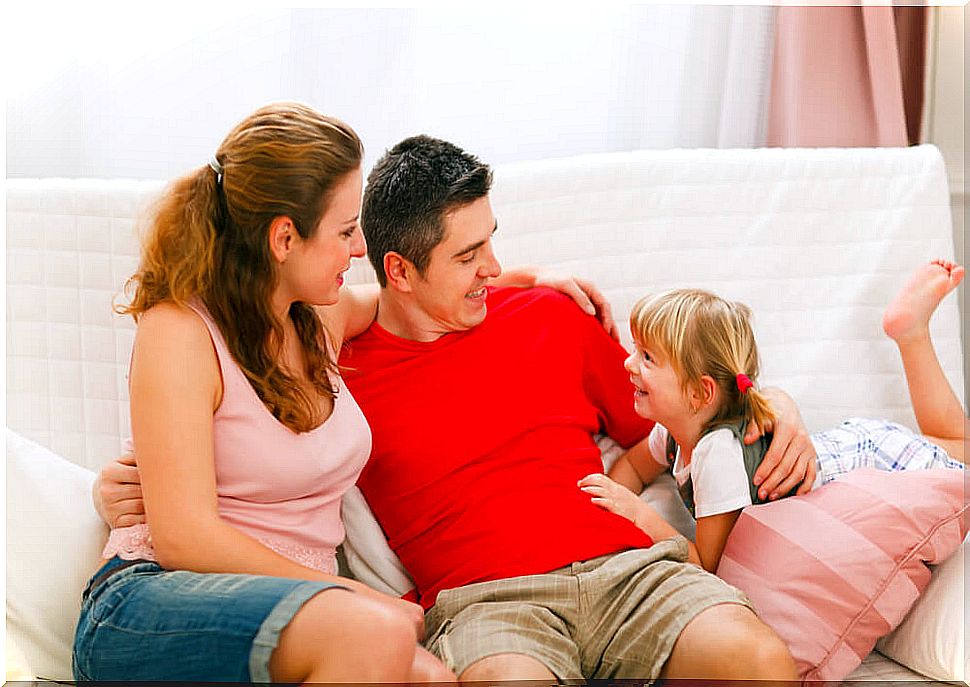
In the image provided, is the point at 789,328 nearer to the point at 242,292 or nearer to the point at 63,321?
the point at 242,292

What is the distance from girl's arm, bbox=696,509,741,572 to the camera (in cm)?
167

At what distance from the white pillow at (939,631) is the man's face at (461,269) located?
81cm

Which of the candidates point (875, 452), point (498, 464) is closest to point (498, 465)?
point (498, 464)

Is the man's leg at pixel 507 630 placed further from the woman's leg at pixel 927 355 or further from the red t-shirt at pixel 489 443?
the woman's leg at pixel 927 355

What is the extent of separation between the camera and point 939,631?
1541mm

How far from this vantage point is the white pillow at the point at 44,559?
1.43m

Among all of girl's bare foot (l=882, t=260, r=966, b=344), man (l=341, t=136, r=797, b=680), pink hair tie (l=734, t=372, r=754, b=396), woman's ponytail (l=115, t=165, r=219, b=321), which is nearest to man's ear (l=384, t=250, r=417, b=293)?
man (l=341, t=136, r=797, b=680)

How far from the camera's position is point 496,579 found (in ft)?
5.04

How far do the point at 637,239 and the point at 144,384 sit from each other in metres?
1.00

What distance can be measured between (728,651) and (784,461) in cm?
38

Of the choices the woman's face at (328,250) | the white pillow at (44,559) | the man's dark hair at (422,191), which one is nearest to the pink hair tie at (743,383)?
the man's dark hair at (422,191)

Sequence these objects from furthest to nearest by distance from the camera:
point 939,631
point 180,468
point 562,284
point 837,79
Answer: point 837,79 → point 562,284 → point 939,631 → point 180,468

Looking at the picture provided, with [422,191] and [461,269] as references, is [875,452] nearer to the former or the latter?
[461,269]

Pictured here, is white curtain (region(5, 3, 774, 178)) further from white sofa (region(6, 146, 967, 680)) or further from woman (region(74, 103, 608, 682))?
woman (region(74, 103, 608, 682))
